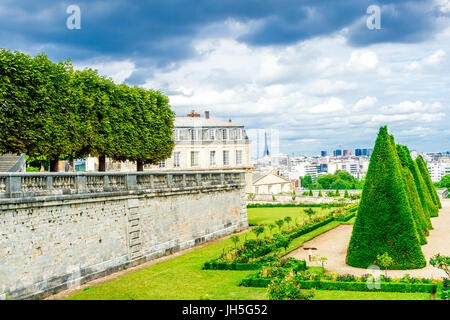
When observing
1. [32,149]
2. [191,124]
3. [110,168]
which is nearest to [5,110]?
[32,149]

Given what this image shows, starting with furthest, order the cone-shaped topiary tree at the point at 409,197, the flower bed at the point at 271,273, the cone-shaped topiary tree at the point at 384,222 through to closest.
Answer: the cone-shaped topiary tree at the point at 409,197, the cone-shaped topiary tree at the point at 384,222, the flower bed at the point at 271,273

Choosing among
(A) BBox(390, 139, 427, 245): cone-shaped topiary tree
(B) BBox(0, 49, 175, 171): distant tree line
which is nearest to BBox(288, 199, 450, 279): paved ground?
(A) BBox(390, 139, 427, 245): cone-shaped topiary tree

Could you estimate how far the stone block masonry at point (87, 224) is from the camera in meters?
14.8

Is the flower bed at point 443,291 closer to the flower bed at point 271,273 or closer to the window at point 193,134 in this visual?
the flower bed at point 271,273

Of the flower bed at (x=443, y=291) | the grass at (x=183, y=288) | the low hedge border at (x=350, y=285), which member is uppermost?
the flower bed at (x=443, y=291)

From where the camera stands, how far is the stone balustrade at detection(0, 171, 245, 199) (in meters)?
14.8

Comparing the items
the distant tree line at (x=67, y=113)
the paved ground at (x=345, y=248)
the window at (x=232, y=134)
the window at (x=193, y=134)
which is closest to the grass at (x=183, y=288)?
the paved ground at (x=345, y=248)

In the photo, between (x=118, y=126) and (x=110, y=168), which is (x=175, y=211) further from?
(x=110, y=168)

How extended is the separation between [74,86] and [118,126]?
4.65 metres

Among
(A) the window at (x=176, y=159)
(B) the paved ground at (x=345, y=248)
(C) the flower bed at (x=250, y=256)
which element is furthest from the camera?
(A) the window at (x=176, y=159)

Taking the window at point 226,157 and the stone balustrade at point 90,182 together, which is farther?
the window at point 226,157

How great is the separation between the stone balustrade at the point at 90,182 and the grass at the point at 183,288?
12.7 feet

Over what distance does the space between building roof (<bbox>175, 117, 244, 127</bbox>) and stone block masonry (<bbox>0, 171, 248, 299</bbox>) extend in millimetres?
34474
